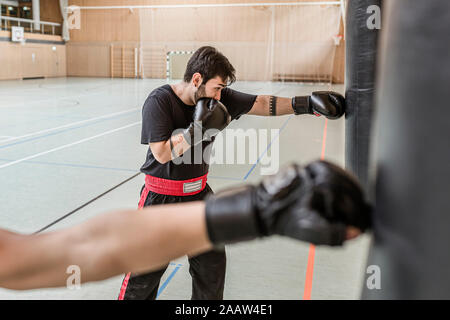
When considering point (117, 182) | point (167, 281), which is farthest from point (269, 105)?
point (117, 182)

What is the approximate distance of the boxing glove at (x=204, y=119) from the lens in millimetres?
2365

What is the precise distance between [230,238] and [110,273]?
0.30 m

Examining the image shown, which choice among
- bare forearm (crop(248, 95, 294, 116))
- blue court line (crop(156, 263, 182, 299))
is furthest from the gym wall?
blue court line (crop(156, 263, 182, 299))

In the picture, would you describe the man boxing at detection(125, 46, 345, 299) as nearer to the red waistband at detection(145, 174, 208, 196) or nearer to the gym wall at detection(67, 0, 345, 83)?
the red waistband at detection(145, 174, 208, 196)

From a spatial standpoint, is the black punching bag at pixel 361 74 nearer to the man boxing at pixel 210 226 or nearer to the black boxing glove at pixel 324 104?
the black boxing glove at pixel 324 104

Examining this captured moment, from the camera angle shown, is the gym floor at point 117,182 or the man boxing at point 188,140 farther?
the gym floor at point 117,182

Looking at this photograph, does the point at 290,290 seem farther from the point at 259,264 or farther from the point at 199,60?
the point at 199,60

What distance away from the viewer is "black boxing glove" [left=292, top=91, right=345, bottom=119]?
2.59 meters

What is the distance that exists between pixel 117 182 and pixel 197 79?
3.29 metres

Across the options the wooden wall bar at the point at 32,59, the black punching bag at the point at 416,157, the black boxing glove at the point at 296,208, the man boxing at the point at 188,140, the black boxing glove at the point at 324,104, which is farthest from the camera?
the wooden wall bar at the point at 32,59

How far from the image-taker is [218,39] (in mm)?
23984

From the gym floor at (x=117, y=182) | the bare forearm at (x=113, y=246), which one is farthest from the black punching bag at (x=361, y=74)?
the bare forearm at (x=113, y=246)

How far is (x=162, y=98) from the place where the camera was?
2445 millimetres
